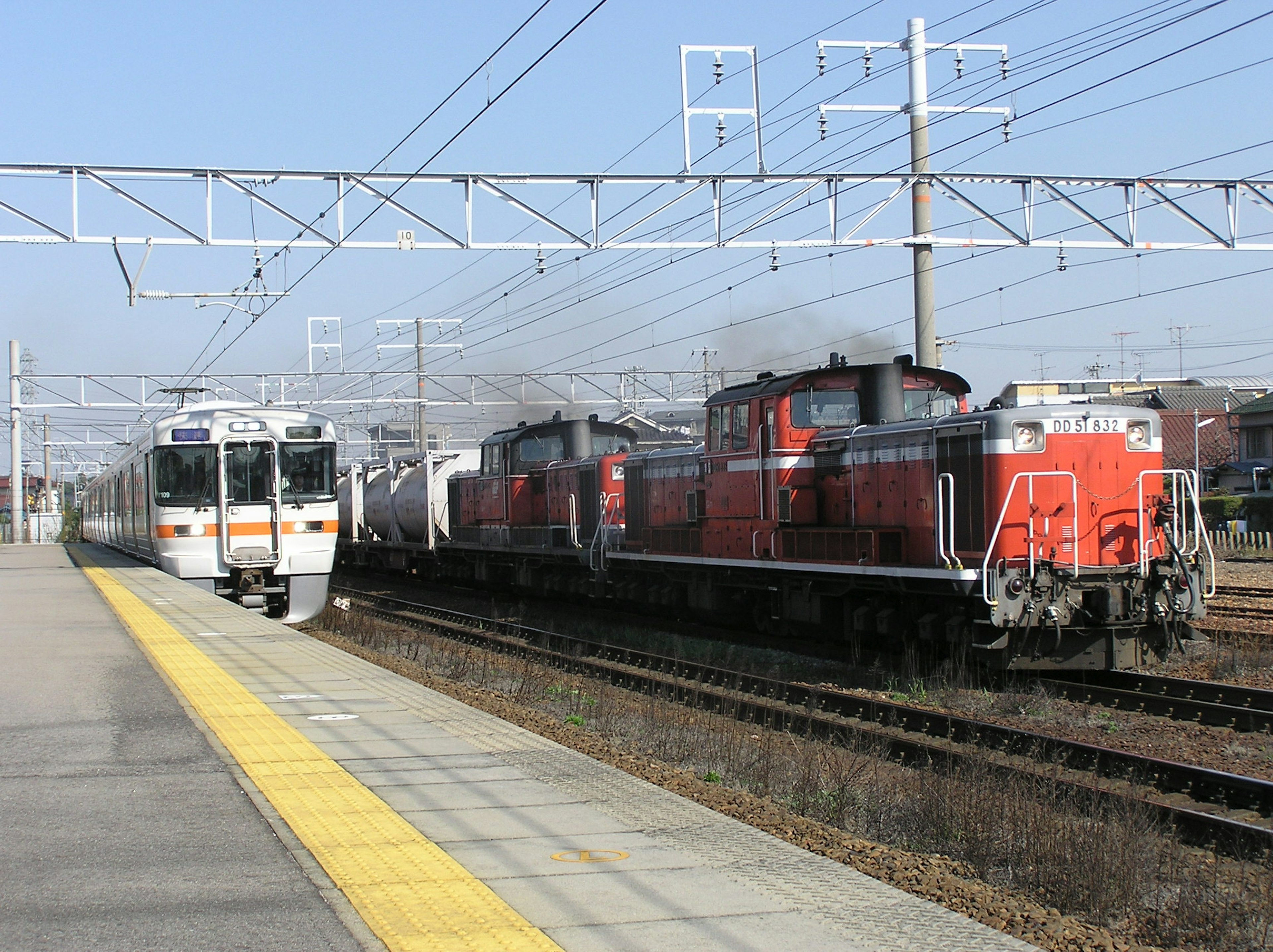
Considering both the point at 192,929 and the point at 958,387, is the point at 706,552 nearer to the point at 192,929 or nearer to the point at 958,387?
the point at 958,387

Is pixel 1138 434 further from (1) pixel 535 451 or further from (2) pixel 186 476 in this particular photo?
(1) pixel 535 451

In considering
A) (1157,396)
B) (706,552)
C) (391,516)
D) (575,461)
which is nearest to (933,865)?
(706,552)

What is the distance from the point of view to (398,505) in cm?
3175

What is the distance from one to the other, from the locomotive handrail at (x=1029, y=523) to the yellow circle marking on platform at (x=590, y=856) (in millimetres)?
6930

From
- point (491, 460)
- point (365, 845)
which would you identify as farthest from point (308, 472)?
point (365, 845)

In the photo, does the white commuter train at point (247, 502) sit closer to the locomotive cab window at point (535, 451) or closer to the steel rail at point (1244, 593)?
the locomotive cab window at point (535, 451)

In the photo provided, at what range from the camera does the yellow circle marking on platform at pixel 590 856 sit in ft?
15.5

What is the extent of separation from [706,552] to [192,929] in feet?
42.1

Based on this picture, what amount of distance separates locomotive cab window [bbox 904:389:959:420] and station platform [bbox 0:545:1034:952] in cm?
761

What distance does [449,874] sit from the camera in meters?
4.49

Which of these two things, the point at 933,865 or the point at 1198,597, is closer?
the point at 933,865

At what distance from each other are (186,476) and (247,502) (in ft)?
3.12

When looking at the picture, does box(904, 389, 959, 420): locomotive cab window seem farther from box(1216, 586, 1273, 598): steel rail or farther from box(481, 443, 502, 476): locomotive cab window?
box(481, 443, 502, 476): locomotive cab window

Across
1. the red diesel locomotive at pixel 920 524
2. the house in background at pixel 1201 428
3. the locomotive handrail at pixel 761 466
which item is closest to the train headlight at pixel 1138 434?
the red diesel locomotive at pixel 920 524
